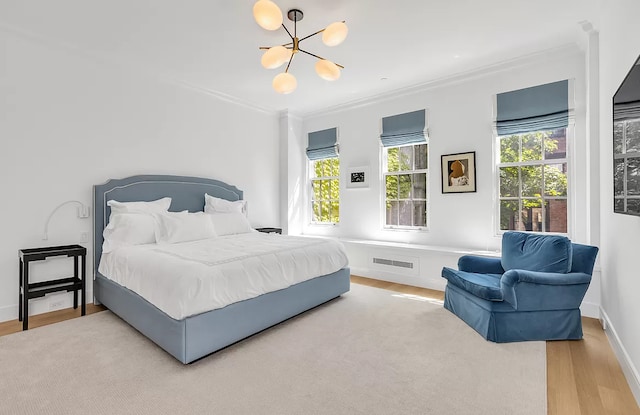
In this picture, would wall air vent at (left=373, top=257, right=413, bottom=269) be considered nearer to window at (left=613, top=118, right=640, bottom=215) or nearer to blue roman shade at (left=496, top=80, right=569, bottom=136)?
blue roman shade at (left=496, top=80, right=569, bottom=136)

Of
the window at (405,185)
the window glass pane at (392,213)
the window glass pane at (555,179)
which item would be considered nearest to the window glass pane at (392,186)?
the window at (405,185)

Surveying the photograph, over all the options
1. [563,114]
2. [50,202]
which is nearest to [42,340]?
[50,202]

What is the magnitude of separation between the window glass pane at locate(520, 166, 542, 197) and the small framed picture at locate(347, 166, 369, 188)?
2.11 meters

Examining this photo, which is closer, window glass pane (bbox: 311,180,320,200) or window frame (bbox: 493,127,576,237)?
window frame (bbox: 493,127,576,237)

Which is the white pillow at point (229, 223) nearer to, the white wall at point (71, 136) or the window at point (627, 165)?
the white wall at point (71, 136)

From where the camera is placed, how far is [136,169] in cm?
390

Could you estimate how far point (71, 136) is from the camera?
3.36 m

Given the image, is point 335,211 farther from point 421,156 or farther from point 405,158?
point 421,156

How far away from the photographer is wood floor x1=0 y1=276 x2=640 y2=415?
5.68 ft

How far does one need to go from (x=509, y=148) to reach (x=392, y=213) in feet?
5.83

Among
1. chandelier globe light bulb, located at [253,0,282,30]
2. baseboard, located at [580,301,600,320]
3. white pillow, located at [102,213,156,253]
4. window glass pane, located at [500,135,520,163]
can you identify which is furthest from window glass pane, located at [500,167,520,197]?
white pillow, located at [102,213,156,253]

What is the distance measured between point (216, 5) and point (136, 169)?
7.48ft

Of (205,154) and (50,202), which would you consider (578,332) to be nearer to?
(205,154)

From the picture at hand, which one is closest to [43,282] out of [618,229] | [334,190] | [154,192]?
[154,192]
